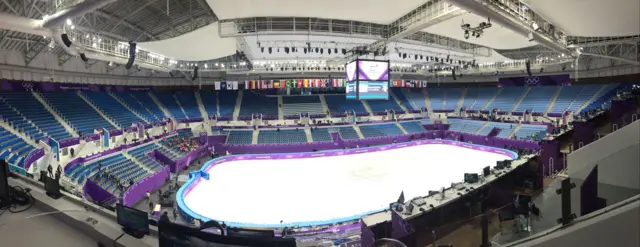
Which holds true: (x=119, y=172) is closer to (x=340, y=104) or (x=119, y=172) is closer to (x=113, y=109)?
(x=113, y=109)

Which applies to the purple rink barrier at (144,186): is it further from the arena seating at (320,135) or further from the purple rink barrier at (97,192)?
the arena seating at (320,135)

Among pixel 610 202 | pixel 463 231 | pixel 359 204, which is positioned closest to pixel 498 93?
pixel 359 204

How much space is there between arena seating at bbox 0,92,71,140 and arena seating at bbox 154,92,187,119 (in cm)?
978

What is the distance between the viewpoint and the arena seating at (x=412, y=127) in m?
29.6

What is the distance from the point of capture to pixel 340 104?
3209cm

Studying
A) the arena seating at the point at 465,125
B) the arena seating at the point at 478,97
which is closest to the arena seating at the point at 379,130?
the arena seating at the point at 465,125

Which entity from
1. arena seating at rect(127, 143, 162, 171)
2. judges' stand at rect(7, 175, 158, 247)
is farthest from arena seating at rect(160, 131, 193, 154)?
judges' stand at rect(7, 175, 158, 247)

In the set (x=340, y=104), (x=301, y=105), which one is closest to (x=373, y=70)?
(x=301, y=105)

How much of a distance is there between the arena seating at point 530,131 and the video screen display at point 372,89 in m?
14.1

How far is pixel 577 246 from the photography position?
106 inches

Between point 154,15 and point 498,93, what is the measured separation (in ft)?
103

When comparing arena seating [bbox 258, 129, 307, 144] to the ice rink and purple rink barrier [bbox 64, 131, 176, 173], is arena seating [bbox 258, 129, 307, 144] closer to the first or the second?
the ice rink

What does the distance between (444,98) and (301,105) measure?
16.4 meters

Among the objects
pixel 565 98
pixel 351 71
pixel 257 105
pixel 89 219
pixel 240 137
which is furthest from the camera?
pixel 257 105
